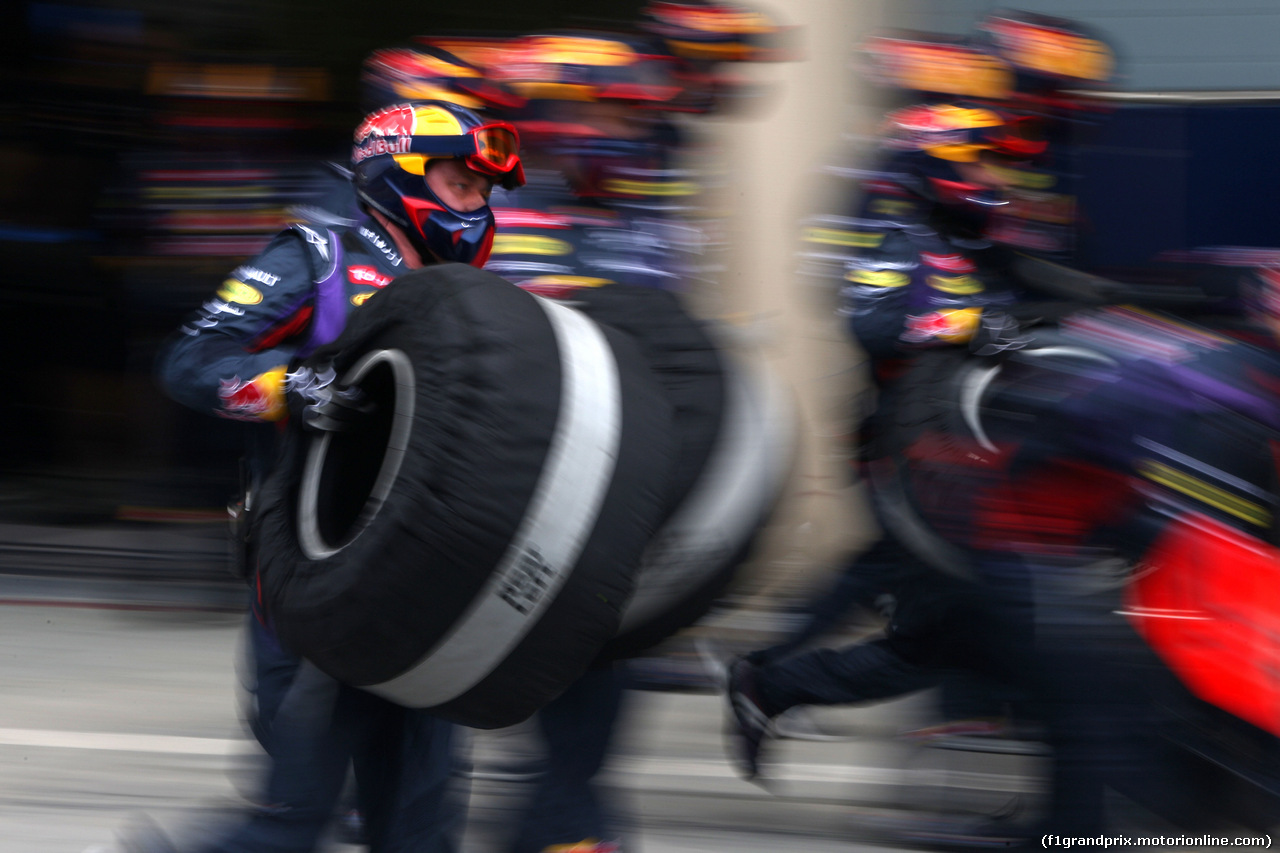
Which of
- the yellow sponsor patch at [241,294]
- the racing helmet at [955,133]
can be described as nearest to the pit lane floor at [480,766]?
the yellow sponsor patch at [241,294]

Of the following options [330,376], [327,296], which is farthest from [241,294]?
[330,376]

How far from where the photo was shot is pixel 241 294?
2705 millimetres

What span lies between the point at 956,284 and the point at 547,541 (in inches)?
80.1

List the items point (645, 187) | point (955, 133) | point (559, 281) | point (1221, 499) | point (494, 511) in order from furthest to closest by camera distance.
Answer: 1. point (955, 133)
2. point (645, 187)
3. point (559, 281)
4. point (1221, 499)
5. point (494, 511)

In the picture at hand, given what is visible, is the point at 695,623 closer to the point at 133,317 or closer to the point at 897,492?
the point at 897,492

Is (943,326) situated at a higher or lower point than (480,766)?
higher

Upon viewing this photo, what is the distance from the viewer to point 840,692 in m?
3.85

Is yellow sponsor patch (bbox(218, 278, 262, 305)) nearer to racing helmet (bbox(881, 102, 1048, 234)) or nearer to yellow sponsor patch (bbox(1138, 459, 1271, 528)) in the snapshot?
yellow sponsor patch (bbox(1138, 459, 1271, 528))

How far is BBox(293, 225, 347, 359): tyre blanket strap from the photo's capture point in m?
2.73

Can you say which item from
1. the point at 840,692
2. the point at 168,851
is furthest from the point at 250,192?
the point at 168,851

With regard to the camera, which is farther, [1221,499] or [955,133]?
[955,133]

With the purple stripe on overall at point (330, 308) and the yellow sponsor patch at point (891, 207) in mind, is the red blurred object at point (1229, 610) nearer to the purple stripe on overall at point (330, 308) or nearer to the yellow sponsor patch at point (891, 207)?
the purple stripe on overall at point (330, 308)

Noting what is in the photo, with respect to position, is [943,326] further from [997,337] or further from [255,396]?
[255,396]

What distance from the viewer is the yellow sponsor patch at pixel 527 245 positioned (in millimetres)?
3201
